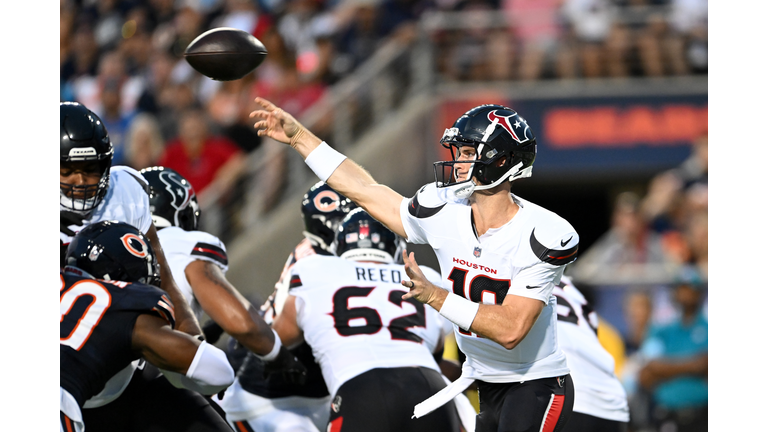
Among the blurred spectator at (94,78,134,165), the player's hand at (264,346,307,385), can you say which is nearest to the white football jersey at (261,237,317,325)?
the player's hand at (264,346,307,385)

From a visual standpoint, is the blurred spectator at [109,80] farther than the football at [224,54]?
Yes

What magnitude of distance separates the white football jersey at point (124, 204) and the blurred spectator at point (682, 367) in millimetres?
4668

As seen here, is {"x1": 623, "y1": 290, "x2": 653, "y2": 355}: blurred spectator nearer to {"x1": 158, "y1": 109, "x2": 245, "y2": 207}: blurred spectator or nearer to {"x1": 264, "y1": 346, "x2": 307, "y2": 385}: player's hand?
{"x1": 158, "y1": 109, "x2": 245, "y2": 207}: blurred spectator

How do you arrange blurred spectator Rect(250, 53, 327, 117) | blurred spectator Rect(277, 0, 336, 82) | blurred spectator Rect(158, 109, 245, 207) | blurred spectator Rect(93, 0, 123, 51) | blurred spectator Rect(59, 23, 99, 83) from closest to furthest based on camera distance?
blurred spectator Rect(158, 109, 245, 207), blurred spectator Rect(250, 53, 327, 117), blurred spectator Rect(277, 0, 336, 82), blurred spectator Rect(59, 23, 99, 83), blurred spectator Rect(93, 0, 123, 51)

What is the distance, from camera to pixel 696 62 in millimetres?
10141

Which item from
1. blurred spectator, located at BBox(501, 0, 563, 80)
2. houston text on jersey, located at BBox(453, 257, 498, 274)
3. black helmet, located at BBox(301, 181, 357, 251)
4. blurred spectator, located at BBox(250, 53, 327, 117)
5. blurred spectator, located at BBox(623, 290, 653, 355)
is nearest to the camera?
houston text on jersey, located at BBox(453, 257, 498, 274)

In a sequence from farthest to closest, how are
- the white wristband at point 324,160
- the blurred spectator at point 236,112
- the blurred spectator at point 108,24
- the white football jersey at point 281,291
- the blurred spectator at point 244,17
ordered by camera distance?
the blurred spectator at point 108,24
the blurred spectator at point 244,17
the blurred spectator at point 236,112
the white football jersey at point 281,291
the white wristband at point 324,160

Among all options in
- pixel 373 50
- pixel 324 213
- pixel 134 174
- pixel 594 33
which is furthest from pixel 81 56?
pixel 134 174

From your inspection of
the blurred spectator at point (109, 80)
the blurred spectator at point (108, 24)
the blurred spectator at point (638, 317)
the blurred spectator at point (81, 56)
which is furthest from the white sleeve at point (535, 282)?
the blurred spectator at point (108, 24)

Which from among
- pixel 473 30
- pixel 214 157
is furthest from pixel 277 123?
pixel 473 30

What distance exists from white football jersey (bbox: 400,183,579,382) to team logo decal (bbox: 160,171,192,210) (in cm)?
152

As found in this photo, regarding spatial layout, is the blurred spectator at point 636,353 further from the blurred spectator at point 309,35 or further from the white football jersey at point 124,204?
the white football jersey at point 124,204

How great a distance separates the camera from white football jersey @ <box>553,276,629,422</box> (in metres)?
4.45

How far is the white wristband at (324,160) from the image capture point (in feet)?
12.8
